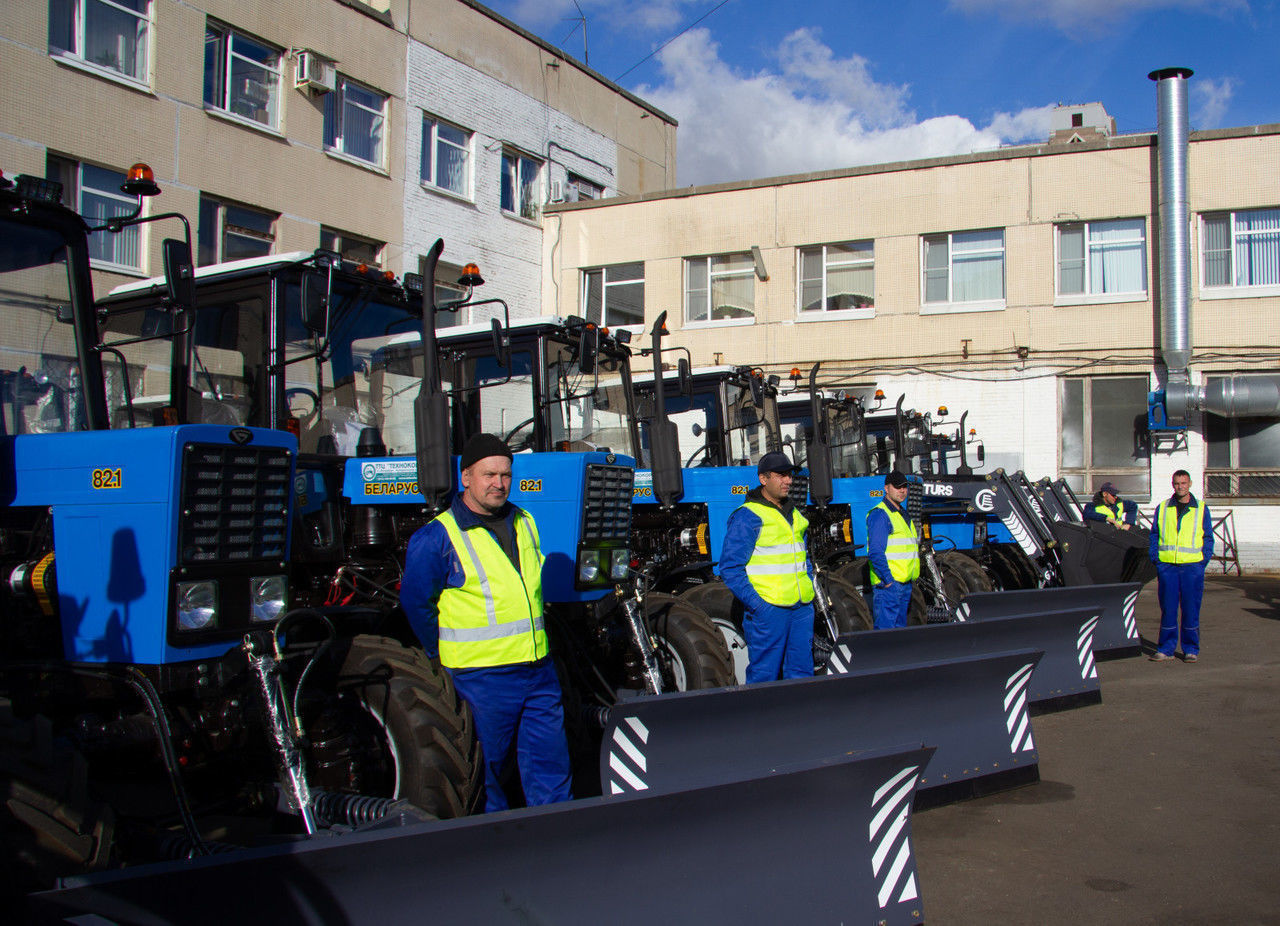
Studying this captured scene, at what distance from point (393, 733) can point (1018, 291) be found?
18.0 m

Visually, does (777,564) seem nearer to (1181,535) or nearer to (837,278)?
(1181,535)

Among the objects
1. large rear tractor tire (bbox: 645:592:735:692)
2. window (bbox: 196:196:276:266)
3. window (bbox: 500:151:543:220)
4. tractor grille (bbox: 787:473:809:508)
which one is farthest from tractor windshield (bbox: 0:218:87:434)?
window (bbox: 500:151:543:220)

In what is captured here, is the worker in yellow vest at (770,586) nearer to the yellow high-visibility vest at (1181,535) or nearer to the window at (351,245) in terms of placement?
the yellow high-visibility vest at (1181,535)

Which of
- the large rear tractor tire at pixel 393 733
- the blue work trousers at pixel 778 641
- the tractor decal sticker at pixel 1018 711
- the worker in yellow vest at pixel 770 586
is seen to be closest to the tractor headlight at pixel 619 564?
the worker in yellow vest at pixel 770 586

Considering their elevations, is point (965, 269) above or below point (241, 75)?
below

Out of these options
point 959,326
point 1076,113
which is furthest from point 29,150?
point 1076,113

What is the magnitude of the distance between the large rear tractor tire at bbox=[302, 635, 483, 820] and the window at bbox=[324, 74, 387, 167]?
15174 millimetres

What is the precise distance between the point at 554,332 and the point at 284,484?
285 centimetres

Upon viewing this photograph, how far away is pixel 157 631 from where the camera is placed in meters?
4.08

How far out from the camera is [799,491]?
35.4 feet

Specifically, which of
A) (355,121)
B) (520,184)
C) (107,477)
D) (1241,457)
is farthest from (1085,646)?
(520,184)

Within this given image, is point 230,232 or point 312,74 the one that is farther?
point 312,74

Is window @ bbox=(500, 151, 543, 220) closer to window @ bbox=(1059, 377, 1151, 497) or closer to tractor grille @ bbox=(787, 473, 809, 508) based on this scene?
window @ bbox=(1059, 377, 1151, 497)

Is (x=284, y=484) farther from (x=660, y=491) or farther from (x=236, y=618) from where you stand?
(x=660, y=491)
